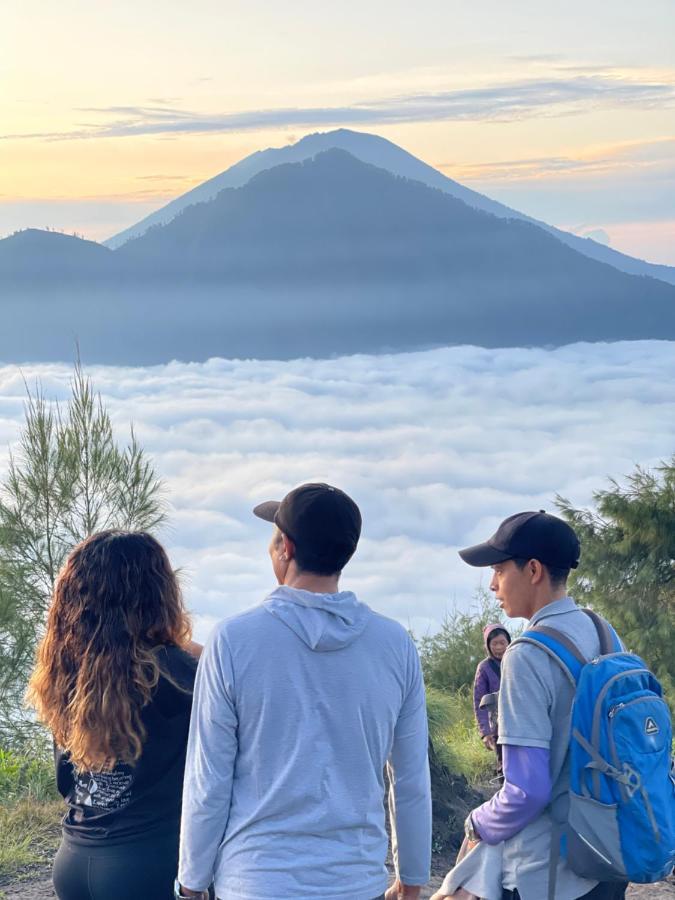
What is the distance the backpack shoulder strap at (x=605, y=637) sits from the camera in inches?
102

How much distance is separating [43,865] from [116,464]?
8.35m

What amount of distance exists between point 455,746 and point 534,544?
15.2 feet

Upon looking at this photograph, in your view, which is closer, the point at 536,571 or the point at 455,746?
the point at 536,571

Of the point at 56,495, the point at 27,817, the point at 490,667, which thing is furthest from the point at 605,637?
the point at 56,495

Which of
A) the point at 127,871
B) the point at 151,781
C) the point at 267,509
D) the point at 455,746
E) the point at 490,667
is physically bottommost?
the point at 455,746

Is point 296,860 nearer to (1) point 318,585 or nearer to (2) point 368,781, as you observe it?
(2) point 368,781

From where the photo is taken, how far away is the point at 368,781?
2.39m

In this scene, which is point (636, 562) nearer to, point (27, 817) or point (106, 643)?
point (27, 817)

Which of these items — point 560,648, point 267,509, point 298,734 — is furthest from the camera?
point 267,509

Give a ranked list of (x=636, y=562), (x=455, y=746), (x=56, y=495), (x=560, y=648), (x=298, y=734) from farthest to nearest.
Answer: (x=56, y=495)
(x=636, y=562)
(x=455, y=746)
(x=560, y=648)
(x=298, y=734)

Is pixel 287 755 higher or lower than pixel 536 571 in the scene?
lower

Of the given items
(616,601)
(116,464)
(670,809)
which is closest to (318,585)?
(670,809)

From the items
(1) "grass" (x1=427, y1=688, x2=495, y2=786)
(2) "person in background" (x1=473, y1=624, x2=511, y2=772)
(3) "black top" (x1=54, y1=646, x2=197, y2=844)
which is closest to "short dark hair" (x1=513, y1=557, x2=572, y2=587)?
(3) "black top" (x1=54, y1=646, x2=197, y2=844)

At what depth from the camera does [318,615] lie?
2352 mm
